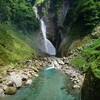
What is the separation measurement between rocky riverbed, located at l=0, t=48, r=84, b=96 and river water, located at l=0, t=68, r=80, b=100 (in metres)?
1.02

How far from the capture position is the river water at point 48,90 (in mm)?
31156

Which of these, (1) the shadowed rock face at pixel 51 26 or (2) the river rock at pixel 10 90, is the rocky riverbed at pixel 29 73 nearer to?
(2) the river rock at pixel 10 90

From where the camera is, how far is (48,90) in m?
34.9

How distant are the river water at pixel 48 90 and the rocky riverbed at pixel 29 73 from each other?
102cm

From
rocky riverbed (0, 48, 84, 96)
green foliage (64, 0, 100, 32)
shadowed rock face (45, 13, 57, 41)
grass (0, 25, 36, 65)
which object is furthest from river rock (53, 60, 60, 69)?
shadowed rock face (45, 13, 57, 41)

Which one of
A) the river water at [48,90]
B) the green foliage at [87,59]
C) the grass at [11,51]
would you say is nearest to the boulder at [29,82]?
the river water at [48,90]

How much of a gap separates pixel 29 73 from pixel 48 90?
369 inches

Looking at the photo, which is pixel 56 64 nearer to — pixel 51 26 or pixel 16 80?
pixel 16 80

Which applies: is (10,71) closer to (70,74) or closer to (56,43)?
(70,74)

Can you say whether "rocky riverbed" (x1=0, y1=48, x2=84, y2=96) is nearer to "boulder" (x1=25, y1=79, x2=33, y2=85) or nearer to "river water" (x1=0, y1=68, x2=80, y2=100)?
"boulder" (x1=25, y1=79, x2=33, y2=85)

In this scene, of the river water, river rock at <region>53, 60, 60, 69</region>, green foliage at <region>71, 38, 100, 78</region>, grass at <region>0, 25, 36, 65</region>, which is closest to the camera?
the river water

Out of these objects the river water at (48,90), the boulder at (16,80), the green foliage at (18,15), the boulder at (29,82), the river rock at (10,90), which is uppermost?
the green foliage at (18,15)

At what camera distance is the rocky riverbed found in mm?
34809

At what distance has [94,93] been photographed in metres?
22.9
